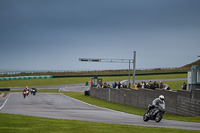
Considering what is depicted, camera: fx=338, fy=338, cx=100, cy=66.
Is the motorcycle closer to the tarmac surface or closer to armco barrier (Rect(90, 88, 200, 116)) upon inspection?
the tarmac surface

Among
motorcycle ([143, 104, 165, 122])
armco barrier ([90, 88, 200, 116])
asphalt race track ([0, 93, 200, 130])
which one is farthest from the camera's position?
armco barrier ([90, 88, 200, 116])

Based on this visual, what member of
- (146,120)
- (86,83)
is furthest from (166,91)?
(86,83)

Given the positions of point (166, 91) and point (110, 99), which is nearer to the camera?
point (166, 91)

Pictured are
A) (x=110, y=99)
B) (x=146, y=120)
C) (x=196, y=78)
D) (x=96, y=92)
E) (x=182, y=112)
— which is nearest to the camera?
(x=146, y=120)

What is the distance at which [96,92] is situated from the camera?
44.4 m

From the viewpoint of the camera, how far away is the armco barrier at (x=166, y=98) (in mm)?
20661

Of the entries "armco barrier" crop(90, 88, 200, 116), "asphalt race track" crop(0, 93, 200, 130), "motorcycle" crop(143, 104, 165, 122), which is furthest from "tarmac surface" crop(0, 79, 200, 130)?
"armco barrier" crop(90, 88, 200, 116)

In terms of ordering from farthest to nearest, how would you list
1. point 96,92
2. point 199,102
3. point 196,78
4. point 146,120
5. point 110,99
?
point 96,92, point 110,99, point 196,78, point 199,102, point 146,120

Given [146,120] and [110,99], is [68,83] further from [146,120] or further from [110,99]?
[146,120]

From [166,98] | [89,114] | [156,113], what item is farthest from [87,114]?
[166,98]

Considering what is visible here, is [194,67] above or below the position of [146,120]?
above

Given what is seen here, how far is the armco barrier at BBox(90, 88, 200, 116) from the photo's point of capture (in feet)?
67.8

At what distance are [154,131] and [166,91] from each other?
43.2 feet

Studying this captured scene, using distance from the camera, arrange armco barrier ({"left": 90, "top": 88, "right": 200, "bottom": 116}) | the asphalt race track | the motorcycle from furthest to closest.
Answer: armco barrier ({"left": 90, "top": 88, "right": 200, "bottom": 116}) < the motorcycle < the asphalt race track
